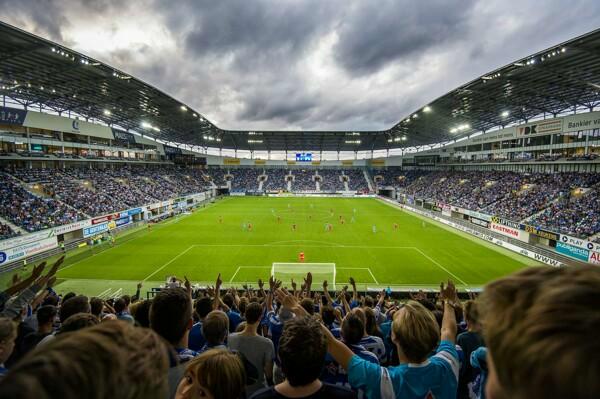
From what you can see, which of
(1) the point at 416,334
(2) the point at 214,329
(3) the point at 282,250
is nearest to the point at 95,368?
(1) the point at 416,334

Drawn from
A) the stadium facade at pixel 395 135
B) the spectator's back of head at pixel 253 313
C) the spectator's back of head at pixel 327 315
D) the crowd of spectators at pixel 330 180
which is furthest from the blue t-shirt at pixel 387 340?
the crowd of spectators at pixel 330 180

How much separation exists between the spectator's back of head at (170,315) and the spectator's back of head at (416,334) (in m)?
2.45

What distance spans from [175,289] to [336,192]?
84843 millimetres

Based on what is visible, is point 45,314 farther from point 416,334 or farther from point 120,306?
point 416,334

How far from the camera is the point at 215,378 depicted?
248 centimetres

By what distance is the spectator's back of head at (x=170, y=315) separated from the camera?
135 inches

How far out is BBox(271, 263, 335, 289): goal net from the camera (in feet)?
72.5

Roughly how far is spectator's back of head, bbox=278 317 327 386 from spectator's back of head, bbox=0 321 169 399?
122 cm

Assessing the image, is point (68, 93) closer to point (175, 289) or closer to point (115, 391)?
point (175, 289)

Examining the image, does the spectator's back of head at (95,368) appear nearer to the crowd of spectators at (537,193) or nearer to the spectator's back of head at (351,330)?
the spectator's back of head at (351,330)

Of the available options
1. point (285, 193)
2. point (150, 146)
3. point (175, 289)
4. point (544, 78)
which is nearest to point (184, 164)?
point (150, 146)

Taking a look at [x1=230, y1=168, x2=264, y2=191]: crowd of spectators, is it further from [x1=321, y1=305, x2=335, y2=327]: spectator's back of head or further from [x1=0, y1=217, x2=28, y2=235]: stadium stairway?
[x1=321, y1=305, x2=335, y2=327]: spectator's back of head

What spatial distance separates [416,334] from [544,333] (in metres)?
2.12

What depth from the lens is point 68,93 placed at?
36938 mm
